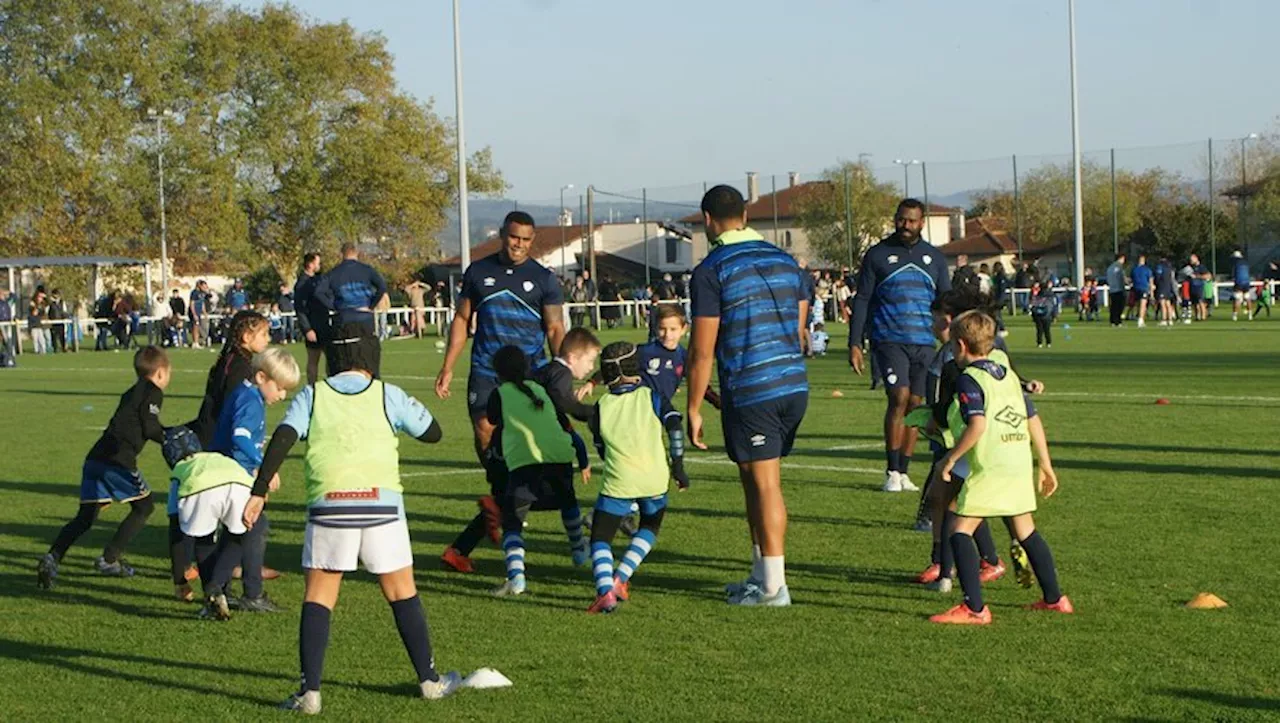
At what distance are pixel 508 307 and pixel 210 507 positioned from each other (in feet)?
9.27

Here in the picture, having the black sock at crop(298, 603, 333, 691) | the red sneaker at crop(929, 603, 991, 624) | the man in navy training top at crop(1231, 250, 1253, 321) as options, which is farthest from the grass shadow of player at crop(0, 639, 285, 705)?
the man in navy training top at crop(1231, 250, 1253, 321)

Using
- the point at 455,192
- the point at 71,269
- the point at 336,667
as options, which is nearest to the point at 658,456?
the point at 336,667

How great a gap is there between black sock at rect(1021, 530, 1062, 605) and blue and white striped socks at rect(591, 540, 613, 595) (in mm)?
1943

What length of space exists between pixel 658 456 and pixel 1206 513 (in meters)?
4.13

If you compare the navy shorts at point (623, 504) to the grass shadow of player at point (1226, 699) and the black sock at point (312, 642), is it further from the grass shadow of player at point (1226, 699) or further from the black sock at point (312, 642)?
the grass shadow of player at point (1226, 699)

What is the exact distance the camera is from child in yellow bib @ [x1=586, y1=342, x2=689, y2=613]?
8.73m

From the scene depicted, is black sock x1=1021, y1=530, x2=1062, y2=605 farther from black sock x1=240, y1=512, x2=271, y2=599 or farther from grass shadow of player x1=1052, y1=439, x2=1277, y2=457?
grass shadow of player x1=1052, y1=439, x2=1277, y2=457

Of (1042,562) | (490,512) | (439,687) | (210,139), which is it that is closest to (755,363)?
(1042,562)

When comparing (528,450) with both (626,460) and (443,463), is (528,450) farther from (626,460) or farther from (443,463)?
(443,463)

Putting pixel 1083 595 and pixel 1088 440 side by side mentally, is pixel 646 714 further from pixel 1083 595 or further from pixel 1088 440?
pixel 1088 440

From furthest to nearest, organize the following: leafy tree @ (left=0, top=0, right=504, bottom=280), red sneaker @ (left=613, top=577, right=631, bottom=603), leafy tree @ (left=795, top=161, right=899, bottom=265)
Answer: leafy tree @ (left=795, top=161, right=899, bottom=265), leafy tree @ (left=0, top=0, right=504, bottom=280), red sneaker @ (left=613, top=577, right=631, bottom=603)

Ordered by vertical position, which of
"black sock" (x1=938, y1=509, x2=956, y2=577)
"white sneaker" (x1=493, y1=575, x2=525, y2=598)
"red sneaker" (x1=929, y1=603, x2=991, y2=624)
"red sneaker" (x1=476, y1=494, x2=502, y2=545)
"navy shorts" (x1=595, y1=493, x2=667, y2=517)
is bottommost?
"red sneaker" (x1=929, y1=603, x2=991, y2=624)

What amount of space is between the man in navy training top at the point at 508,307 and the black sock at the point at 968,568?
12.3 ft

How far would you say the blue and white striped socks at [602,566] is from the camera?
8445 millimetres
